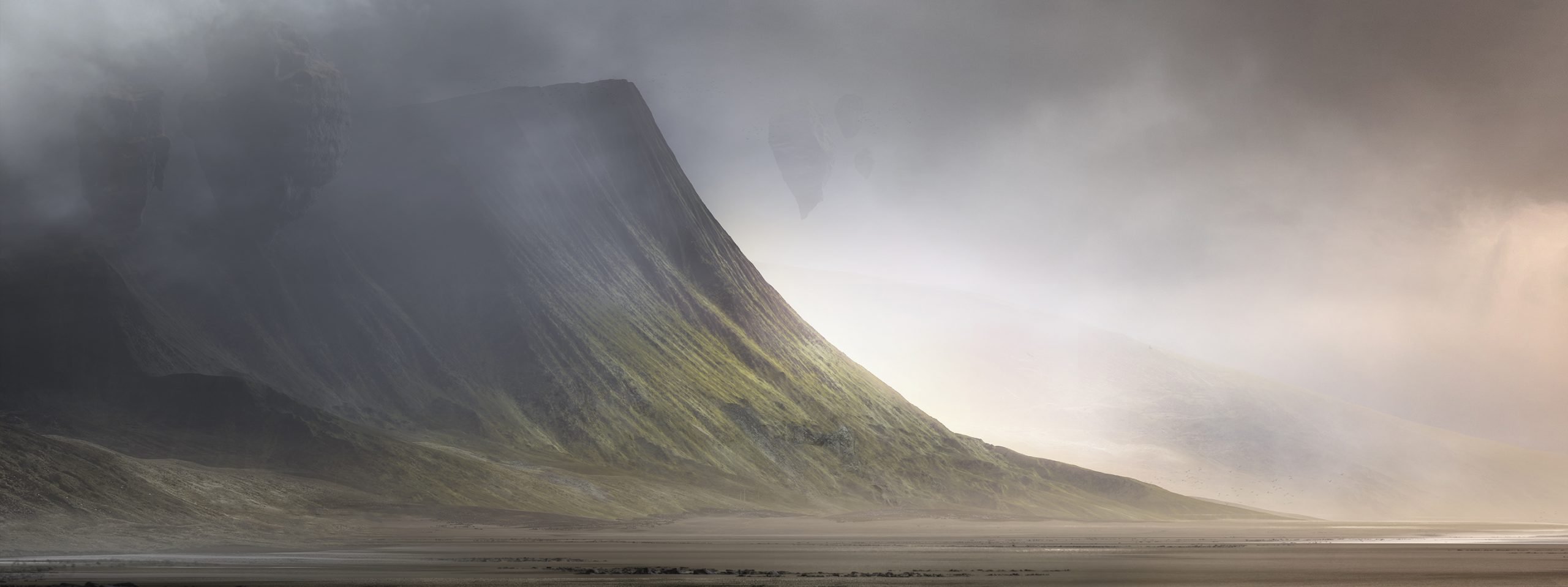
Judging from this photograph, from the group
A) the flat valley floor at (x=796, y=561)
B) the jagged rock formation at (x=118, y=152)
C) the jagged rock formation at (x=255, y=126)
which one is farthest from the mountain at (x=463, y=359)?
the flat valley floor at (x=796, y=561)

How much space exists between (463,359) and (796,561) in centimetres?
10285

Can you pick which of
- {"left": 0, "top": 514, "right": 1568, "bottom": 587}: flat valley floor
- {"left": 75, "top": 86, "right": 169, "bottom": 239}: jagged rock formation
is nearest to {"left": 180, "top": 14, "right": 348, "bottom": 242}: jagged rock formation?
{"left": 75, "top": 86, "right": 169, "bottom": 239}: jagged rock formation

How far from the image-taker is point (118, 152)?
387 ft

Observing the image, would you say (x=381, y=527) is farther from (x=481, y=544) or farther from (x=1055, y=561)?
(x=1055, y=561)

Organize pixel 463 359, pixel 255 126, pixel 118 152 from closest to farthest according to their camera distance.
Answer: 1. pixel 118 152
2. pixel 255 126
3. pixel 463 359

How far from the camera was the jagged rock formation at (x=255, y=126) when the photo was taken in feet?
440

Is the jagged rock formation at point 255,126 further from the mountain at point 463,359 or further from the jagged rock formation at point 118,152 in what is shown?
the jagged rock formation at point 118,152

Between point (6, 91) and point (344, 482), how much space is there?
5736 centimetres

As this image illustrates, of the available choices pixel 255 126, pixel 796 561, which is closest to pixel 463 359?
pixel 255 126

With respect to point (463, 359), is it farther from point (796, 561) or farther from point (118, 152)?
point (796, 561)

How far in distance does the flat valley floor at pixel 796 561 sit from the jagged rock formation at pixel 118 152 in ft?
192

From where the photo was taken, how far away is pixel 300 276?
454 feet

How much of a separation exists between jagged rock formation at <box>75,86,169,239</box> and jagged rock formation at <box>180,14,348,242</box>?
11.2 meters

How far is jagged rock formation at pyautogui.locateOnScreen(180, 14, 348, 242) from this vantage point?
134 meters
